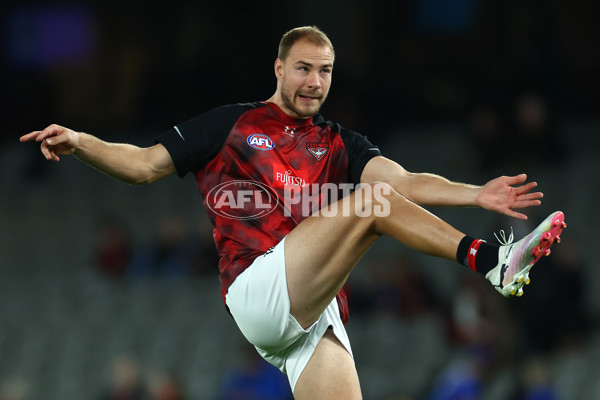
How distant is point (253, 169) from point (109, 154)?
0.82 meters

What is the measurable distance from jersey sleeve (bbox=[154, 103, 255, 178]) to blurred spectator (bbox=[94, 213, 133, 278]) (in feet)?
24.5

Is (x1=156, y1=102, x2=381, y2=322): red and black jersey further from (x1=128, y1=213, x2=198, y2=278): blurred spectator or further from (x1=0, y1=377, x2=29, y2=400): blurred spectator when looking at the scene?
(x1=0, y1=377, x2=29, y2=400): blurred spectator

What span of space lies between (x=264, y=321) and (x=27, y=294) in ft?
29.3

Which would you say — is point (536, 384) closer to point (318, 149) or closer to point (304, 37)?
point (318, 149)

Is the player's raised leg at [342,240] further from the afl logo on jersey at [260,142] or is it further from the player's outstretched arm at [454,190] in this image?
the afl logo on jersey at [260,142]

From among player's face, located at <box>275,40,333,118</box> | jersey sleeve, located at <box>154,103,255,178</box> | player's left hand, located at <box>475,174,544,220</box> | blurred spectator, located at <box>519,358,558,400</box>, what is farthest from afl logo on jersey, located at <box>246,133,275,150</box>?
blurred spectator, located at <box>519,358,558,400</box>

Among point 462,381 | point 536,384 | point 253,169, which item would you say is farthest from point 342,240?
point 462,381

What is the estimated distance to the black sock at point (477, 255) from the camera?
462 centimetres

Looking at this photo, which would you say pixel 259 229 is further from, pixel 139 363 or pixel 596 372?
pixel 139 363

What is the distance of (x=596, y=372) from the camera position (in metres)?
8.59

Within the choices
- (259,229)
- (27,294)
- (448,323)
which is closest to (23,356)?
(27,294)

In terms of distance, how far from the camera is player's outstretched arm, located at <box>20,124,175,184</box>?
5.01 meters

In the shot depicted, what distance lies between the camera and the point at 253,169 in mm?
5445

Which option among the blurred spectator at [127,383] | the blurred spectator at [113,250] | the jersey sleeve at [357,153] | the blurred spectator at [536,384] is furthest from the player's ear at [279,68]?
the blurred spectator at [113,250]
